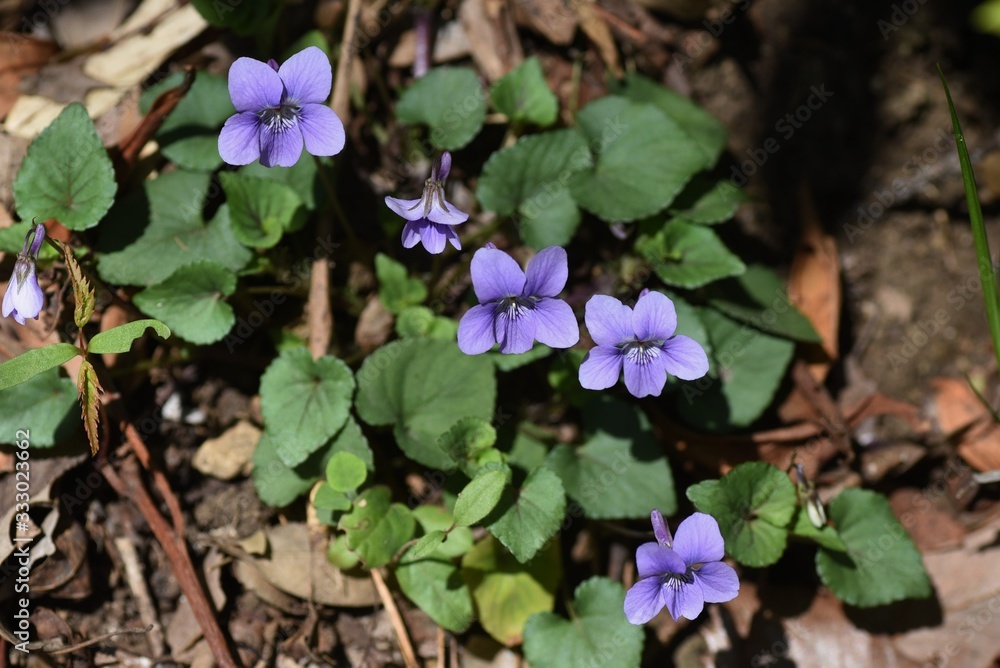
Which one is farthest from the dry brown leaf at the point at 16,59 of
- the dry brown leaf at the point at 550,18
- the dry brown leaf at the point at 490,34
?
the dry brown leaf at the point at 550,18

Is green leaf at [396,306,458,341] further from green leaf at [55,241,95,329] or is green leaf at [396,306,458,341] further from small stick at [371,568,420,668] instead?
green leaf at [55,241,95,329]

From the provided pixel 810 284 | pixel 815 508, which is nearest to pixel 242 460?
pixel 815 508

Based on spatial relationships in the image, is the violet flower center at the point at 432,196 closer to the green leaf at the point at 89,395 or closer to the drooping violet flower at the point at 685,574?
the green leaf at the point at 89,395

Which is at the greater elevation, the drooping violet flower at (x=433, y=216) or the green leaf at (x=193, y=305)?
the drooping violet flower at (x=433, y=216)

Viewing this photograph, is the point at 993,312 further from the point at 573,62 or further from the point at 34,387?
the point at 34,387

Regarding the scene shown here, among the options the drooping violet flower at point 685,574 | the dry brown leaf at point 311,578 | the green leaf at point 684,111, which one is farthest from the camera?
the green leaf at point 684,111

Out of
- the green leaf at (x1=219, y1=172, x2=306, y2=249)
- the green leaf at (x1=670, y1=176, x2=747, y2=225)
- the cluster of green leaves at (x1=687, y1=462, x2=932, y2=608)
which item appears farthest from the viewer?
the green leaf at (x1=670, y1=176, x2=747, y2=225)

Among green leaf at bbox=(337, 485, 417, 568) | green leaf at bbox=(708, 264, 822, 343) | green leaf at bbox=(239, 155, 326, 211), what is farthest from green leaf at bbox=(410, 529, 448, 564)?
green leaf at bbox=(708, 264, 822, 343)
